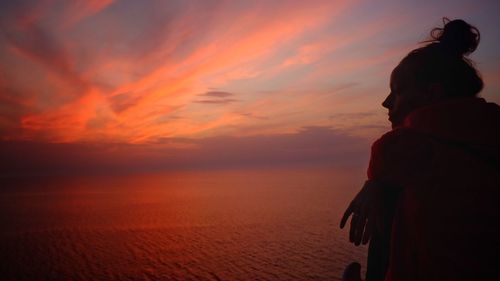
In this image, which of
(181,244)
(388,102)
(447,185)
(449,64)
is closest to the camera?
(447,185)

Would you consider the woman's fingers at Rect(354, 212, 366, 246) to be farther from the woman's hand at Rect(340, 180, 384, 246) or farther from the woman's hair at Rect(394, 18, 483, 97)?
the woman's hair at Rect(394, 18, 483, 97)

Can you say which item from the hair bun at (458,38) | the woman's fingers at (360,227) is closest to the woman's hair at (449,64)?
the hair bun at (458,38)

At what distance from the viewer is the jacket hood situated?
1244 millimetres

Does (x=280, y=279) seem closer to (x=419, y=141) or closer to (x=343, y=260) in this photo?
(x=343, y=260)

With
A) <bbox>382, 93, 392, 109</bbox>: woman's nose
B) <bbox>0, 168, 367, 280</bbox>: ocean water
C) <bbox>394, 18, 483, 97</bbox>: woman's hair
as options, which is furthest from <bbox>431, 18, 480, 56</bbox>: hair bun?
<bbox>0, 168, 367, 280</bbox>: ocean water

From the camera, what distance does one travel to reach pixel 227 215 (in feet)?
192

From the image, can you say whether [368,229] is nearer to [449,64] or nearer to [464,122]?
[464,122]

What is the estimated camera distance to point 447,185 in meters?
1.22

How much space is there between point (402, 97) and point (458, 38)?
1.21 ft

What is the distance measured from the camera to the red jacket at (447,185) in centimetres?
117

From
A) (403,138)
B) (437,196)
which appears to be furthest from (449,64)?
(437,196)

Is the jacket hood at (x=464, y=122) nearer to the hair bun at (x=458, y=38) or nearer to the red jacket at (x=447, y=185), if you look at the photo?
the red jacket at (x=447, y=185)

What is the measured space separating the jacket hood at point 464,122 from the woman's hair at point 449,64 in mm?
216

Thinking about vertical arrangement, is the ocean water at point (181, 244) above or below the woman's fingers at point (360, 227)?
below
